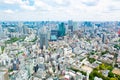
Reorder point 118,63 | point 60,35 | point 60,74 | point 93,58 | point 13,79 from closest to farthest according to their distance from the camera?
point 13,79
point 60,74
point 118,63
point 93,58
point 60,35

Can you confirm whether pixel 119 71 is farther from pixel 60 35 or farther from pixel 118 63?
pixel 60 35

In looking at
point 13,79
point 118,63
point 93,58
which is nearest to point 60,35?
point 93,58

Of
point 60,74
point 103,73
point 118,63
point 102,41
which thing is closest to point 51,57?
point 60,74

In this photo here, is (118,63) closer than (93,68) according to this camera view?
No

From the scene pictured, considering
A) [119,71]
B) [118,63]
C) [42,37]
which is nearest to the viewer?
[119,71]

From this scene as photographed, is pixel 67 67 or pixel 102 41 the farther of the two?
pixel 102 41

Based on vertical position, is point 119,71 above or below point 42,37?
below

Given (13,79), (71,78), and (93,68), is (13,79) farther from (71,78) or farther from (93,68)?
(93,68)

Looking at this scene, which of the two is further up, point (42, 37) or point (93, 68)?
point (42, 37)

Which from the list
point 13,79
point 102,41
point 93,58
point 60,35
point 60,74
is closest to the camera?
point 13,79

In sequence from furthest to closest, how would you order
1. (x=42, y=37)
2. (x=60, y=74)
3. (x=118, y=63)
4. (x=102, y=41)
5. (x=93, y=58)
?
(x=102, y=41) → (x=42, y=37) → (x=93, y=58) → (x=118, y=63) → (x=60, y=74)
